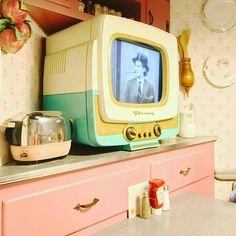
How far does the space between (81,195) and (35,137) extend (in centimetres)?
25

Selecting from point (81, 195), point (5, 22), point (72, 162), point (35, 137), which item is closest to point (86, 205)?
point (81, 195)

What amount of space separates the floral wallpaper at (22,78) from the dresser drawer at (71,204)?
0.36 metres

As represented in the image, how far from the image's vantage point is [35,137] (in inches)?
35.4

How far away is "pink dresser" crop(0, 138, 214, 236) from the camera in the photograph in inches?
31.4

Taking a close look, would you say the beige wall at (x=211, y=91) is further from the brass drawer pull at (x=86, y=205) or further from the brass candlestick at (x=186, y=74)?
the brass drawer pull at (x=86, y=205)

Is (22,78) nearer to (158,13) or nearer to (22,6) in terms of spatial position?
(22,6)

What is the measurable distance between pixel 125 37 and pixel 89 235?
767 millimetres

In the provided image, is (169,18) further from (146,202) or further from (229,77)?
(146,202)

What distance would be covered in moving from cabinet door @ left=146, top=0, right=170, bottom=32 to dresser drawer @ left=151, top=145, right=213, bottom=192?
2.60 ft

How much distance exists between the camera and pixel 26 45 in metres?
1.22

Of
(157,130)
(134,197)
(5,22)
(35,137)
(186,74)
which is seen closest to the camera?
(35,137)

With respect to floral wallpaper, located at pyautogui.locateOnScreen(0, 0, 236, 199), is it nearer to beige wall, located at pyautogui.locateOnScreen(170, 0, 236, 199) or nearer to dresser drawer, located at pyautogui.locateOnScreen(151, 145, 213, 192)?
beige wall, located at pyautogui.locateOnScreen(170, 0, 236, 199)

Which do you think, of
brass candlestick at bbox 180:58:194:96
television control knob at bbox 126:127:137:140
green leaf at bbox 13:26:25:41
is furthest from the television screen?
brass candlestick at bbox 180:58:194:96

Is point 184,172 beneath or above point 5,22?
beneath
